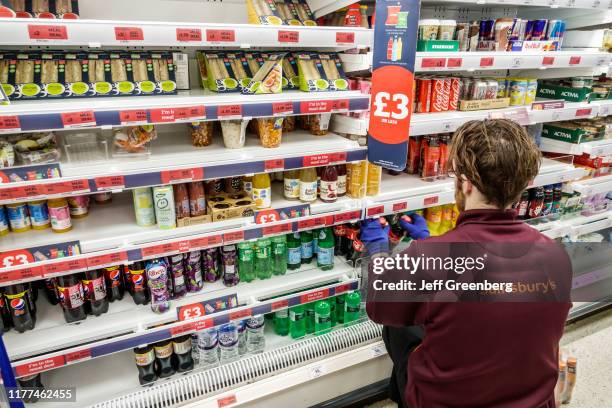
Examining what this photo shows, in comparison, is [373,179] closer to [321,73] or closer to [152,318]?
[321,73]

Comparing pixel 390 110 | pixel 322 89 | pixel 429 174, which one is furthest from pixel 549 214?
pixel 322 89

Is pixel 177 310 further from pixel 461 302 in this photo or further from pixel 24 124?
pixel 461 302

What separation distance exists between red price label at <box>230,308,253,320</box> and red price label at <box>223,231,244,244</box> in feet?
1.31

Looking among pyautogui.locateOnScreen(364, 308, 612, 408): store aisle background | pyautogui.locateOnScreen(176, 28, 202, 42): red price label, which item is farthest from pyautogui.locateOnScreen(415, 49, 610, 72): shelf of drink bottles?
pyautogui.locateOnScreen(364, 308, 612, 408): store aisle background

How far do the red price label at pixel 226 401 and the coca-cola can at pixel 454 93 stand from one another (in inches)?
82.3

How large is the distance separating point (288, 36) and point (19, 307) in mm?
1714

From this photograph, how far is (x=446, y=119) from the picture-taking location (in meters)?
2.49

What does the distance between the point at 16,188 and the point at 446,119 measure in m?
2.15

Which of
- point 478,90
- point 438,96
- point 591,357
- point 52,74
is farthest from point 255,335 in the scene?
point 591,357

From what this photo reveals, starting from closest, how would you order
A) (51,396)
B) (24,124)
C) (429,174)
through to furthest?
(24,124) → (51,396) → (429,174)

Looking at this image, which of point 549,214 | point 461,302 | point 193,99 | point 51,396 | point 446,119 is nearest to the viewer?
point 461,302

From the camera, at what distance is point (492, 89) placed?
9.19ft

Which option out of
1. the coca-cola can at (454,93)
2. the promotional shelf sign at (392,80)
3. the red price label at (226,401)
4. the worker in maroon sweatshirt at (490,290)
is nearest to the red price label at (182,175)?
the promotional shelf sign at (392,80)

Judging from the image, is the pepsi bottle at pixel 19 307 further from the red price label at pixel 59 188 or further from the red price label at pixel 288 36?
the red price label at pixel 288 36
